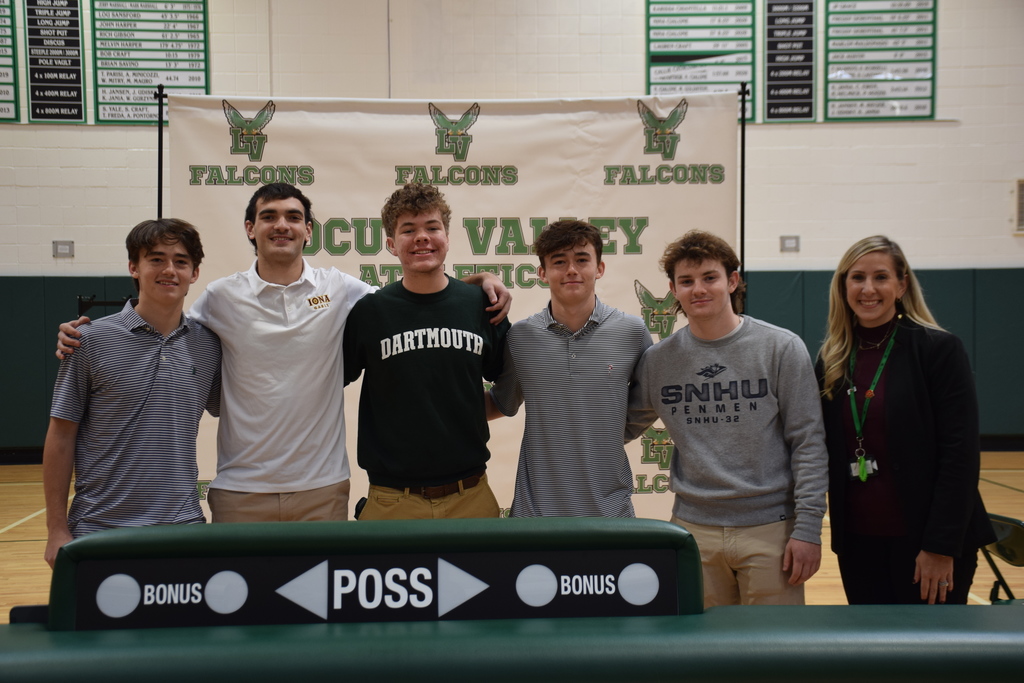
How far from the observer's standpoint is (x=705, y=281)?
2010 mm

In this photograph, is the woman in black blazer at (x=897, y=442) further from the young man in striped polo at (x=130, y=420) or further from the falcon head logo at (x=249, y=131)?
the falcon head logo at (x=249, y=131)

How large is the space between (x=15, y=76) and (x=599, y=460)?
7.14 meters

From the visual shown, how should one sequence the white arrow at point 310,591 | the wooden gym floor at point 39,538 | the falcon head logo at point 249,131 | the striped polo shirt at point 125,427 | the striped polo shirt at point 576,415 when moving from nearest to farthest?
the white arrow at point 310,591 → the striped polo shirt at point 125,427 → the striped polo shirt at point 576,415 → the falcon head logo at point 249,131 → the wooden gym floor at point 39,538

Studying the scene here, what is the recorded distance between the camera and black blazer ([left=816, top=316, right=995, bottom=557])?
1858mm

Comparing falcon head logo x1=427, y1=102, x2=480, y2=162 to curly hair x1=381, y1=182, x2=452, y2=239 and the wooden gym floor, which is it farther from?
the wooden gym floor

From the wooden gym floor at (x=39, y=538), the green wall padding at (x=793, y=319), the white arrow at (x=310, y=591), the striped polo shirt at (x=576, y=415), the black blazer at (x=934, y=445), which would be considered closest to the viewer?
the white arrow at (x=310, y=591)

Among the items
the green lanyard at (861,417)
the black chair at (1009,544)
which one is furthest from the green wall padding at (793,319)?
the green lanyard at (861,417)

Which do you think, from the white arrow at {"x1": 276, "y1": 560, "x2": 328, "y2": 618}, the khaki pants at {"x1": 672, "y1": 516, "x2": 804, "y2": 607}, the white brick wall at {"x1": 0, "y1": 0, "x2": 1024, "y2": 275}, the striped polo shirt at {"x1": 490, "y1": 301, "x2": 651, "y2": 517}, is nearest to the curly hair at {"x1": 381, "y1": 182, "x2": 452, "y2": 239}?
the striped polo shirt at {"x1": 490, "y1": 301, "x2": 651, "y2": 517}

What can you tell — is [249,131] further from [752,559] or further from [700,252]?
[752,559]

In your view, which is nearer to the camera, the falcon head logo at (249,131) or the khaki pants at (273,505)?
the khaki pants at (273,505)

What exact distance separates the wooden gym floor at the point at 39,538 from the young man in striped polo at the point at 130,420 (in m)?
1.90

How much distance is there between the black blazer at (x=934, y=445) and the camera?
1858 millimetres

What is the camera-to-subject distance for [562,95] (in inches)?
266

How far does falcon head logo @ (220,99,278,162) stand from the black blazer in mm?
2863
